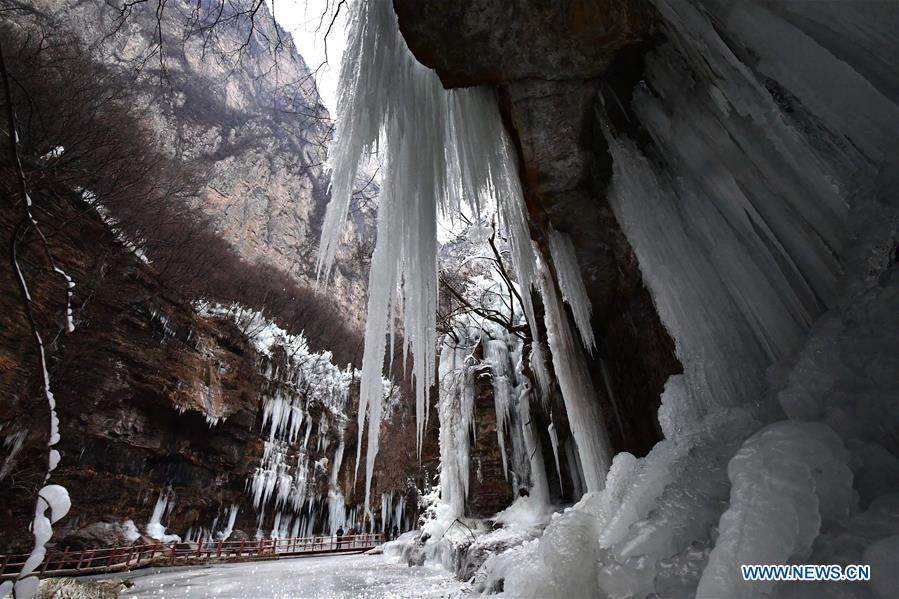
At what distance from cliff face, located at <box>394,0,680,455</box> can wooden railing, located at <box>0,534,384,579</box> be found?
21.9ft

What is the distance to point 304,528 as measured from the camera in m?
14.3

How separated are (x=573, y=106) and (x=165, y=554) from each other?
12.2 m

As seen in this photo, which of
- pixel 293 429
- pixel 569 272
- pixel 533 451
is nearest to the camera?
pixel 569 272

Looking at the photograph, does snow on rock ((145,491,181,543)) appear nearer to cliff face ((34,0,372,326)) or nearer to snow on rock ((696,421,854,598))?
cliff face ((34,0,372,326))

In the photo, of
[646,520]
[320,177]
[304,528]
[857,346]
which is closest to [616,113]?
[857,346]

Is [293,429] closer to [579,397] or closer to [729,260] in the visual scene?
[579,397]

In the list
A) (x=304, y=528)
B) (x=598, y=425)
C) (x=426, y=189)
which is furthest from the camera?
(x=304, y=528)

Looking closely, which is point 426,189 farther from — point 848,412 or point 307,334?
point 307,334

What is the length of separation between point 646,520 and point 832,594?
1.51 feet

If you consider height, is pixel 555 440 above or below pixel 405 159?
below

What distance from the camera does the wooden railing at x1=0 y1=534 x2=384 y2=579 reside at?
6.68 m

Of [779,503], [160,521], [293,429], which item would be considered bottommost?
[779,503]

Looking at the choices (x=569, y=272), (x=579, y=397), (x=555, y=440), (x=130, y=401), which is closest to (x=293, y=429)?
(x=130, y=401)

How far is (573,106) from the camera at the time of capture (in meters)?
2.22
